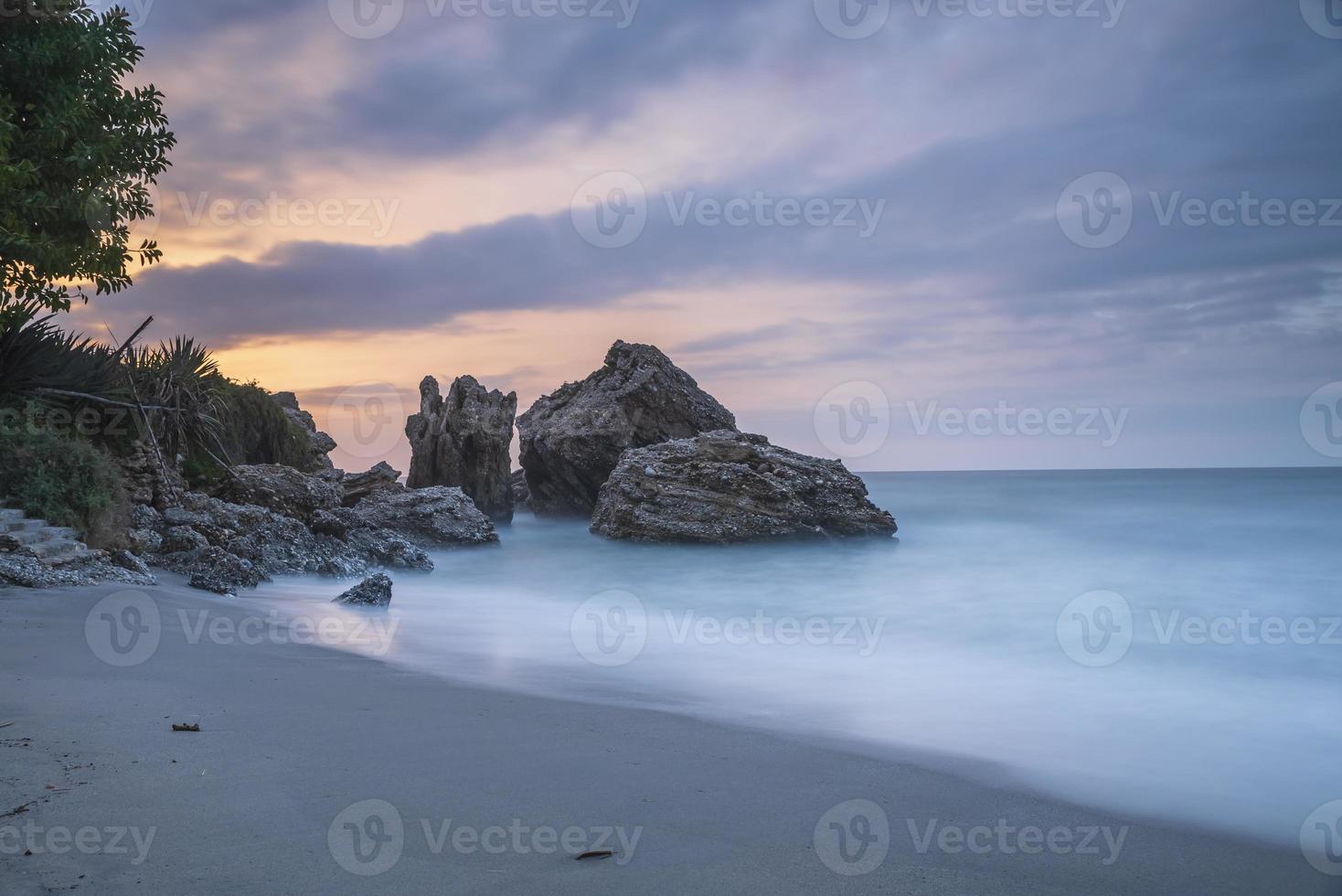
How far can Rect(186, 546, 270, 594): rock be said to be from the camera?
30.9 feet

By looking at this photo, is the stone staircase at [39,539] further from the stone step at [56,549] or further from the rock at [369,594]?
the rock at [369,594]

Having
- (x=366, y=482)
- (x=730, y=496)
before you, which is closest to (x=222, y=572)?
(x=366, y=482)

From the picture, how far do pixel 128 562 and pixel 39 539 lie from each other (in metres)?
0.82

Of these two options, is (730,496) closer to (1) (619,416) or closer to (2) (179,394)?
(1) (619,416)

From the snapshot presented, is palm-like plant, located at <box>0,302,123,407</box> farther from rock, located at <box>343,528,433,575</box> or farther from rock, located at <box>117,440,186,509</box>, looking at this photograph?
rock, located at <box>343,528,433,575</box>

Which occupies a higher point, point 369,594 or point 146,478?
point 146,478

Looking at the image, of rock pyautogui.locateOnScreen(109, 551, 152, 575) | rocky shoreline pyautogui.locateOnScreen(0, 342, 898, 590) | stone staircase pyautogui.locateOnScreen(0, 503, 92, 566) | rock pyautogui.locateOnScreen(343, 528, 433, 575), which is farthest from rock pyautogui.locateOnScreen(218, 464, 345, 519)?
stone staircase pyautogui.locateOnScreen(0, 503, 92, 566)

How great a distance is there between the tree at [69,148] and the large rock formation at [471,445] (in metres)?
17.9

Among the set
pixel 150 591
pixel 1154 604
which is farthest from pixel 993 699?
pixel 150 591

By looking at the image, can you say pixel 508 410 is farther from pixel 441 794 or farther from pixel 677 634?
pixel 441 794

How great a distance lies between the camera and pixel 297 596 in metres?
10.2

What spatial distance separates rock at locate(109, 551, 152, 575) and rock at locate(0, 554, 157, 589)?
0.65ft

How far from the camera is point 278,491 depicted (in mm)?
13703

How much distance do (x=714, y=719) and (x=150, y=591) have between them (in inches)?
227
